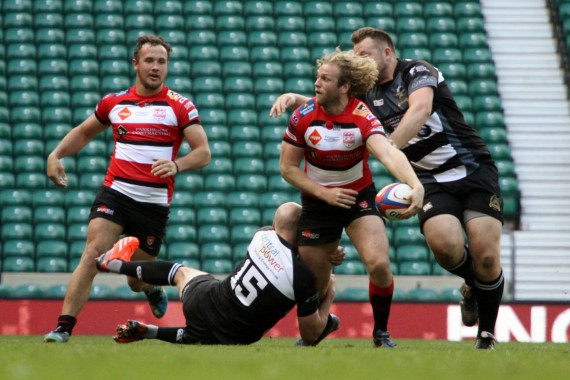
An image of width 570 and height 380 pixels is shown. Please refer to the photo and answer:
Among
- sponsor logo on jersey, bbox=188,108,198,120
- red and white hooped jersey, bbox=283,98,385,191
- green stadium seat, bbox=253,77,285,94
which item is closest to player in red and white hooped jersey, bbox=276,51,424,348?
red and white hooped jersey, bbox=283,98,385,191

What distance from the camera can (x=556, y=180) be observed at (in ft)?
48.9

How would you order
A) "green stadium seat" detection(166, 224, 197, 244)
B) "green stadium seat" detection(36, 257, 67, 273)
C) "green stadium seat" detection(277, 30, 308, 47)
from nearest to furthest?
"green stadium seat" detection(36, 257, 67, 273) → "green stadium seat" detection(166, 224, 197, 244) → "green stadium seat" detection(277, 30, 308, 47)

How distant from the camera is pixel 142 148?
7320mm

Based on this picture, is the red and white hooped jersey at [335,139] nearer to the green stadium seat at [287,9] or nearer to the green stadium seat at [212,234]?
the green stadium seat at [212,234]

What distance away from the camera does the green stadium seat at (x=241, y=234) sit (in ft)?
43.4

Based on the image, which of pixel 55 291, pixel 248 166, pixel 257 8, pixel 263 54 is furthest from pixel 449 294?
pixel 257 8

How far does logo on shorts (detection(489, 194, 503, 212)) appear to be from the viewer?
671 cm

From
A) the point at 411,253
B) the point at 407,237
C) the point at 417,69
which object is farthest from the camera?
the point at 407,237

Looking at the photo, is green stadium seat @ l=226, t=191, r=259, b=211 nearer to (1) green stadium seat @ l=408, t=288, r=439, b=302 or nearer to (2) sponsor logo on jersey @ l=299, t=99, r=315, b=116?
(1) green stadium seat @ l=408, t=288, r=439, b=302

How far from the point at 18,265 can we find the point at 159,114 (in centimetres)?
602

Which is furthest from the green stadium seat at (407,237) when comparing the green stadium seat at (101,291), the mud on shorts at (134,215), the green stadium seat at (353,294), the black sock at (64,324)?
the black sock at (64,324)

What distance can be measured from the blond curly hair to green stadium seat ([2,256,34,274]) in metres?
7.11

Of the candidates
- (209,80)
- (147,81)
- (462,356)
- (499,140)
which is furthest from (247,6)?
(462,356)

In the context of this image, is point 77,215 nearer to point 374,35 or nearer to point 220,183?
point 220,183
